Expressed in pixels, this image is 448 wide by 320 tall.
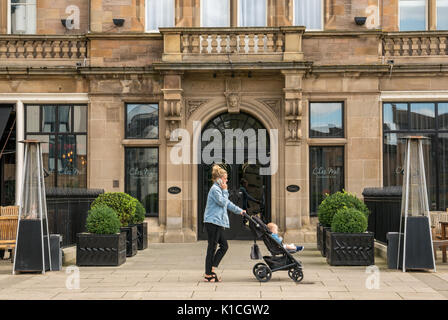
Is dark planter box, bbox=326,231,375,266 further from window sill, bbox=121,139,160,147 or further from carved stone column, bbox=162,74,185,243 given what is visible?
window sill, bbox=121,139,160,147

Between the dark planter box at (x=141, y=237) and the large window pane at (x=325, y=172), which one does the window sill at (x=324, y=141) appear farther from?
the dark planter box at (x=141, y=237)

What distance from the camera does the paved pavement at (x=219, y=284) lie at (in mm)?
9805

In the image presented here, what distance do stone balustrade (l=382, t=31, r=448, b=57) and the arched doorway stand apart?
14.1 feet

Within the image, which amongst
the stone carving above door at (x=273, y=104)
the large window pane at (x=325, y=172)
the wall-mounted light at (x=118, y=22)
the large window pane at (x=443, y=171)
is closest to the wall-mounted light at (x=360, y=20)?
the stone carving above door at (x=273, y=104)

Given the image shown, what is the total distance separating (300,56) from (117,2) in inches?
219

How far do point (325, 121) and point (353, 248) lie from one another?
21.9 feet

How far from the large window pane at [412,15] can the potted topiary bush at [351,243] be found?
8507mm

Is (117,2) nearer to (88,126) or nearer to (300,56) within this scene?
(88,126)

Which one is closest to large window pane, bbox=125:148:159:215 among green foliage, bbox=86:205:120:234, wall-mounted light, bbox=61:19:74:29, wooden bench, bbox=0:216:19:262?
wall-mounted light, bbox=61:19:74:29

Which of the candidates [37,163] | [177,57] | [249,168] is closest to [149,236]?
[249,168]

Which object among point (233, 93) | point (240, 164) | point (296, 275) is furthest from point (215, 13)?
point (296, 275)

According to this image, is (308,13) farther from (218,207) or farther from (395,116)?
(218,207)

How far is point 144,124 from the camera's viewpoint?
19.2 metres
